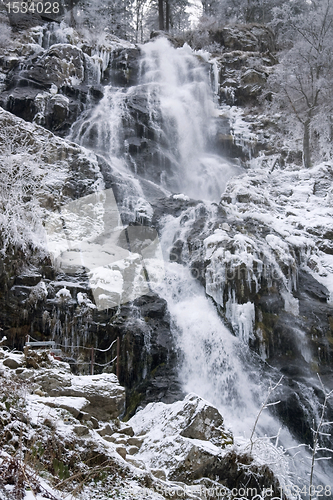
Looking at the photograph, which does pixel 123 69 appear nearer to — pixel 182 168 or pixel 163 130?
pixel 163 130

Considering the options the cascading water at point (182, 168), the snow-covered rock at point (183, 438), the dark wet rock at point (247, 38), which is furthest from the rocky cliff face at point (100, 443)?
the dark wet rock at point (247, 38)

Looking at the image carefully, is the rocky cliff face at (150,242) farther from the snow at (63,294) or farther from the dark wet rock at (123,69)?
the dark wet rock at (123,69)

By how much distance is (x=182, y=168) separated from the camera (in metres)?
19.2

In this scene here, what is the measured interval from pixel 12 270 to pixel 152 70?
17227 millimetres

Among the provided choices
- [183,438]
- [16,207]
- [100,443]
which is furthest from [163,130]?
[100,443]

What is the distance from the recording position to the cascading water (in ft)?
33.8

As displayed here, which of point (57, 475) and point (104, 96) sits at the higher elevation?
point (104, 96)

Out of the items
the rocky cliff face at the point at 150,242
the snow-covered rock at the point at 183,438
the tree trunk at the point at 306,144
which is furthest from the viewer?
Answer: the tree trunk at the point at 306,144

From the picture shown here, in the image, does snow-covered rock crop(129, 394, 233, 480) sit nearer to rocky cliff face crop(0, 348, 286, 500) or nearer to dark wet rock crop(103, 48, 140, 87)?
rocky cliff face crop(0, 348, 286, 500)

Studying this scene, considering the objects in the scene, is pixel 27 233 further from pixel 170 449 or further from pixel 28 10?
pixel 28 10

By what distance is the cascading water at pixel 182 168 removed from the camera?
10.3 m

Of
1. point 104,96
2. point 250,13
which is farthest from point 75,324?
point 250,13

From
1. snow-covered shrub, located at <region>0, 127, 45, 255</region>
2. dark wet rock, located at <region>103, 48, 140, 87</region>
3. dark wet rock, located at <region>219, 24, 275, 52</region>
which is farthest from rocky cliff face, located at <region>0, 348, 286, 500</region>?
dark wet rock, located at <region>219, 24, 275, 52</region>

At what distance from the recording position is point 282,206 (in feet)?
51.4
